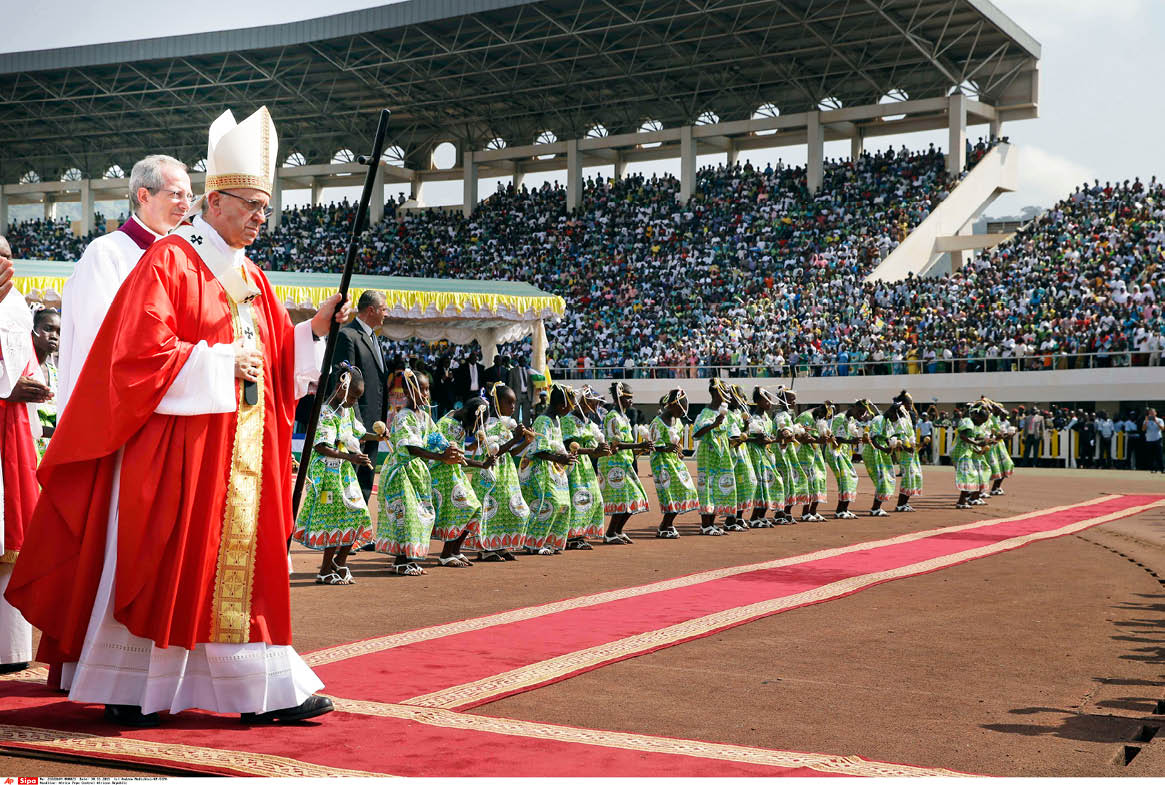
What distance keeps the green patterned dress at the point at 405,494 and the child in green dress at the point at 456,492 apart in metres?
0.34

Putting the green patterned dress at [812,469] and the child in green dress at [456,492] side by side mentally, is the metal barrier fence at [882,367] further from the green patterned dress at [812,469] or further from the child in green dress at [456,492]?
the child in green dress at [456,492]

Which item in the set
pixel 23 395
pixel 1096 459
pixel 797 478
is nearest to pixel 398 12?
pixel 1096 459

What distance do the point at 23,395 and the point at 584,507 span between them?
6416mm

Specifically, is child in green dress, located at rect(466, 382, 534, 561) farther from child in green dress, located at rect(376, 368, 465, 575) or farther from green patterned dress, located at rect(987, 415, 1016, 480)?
green patterned dress, located at rect(987, 415, 1016, 480)

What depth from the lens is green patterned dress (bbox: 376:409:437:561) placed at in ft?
30.2

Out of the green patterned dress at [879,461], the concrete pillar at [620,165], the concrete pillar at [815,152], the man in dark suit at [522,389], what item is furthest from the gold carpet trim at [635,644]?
the concrete pillar at [620,165]

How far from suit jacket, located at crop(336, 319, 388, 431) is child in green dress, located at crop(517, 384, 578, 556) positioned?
2.59m

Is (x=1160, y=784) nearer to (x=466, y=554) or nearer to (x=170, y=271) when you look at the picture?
(x=170, y=271)

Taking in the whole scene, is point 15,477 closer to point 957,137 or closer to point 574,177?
point 957,137

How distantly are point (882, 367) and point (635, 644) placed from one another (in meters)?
23.6

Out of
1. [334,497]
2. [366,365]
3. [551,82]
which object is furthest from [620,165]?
[334,497]

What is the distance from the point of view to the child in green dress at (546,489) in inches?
430

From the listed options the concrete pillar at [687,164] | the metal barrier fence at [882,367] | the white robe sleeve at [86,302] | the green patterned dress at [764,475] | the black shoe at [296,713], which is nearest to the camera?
the black shoe at [296,713]

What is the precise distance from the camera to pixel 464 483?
982 centimetres
